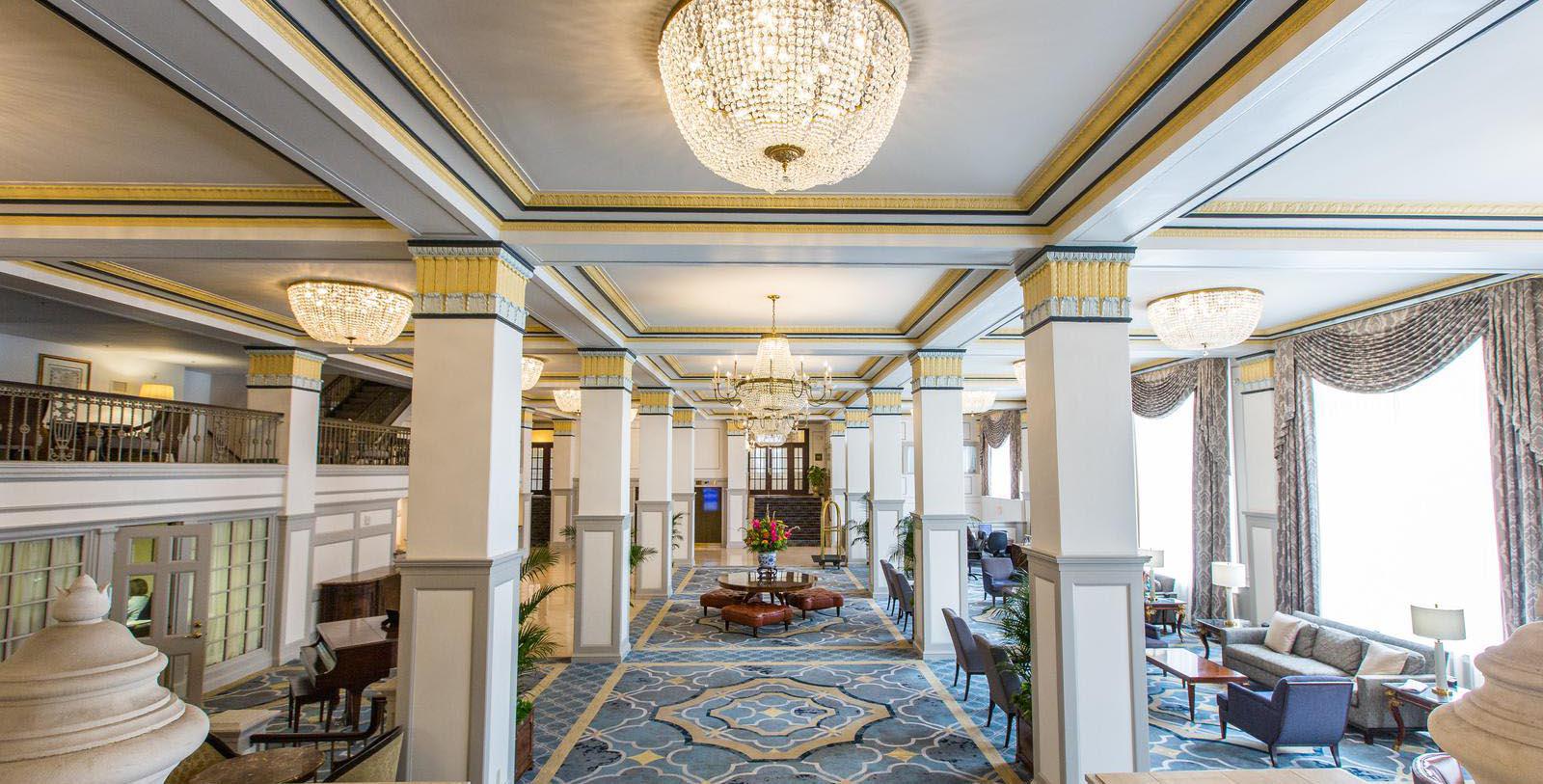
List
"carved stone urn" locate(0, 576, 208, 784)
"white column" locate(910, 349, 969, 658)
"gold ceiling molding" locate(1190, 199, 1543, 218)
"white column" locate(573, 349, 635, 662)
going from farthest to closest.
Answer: "white column" locate(910, 349, 969, 658) → "white column" locate(573, 349, 635, 662) → "gold ceiling molding" locate(1190, 199, 1543, 218) → "carved stone urn" locate(0, 576, 208, 784)

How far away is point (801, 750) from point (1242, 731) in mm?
3609

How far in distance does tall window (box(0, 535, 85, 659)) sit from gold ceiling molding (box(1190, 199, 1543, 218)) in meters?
8.79

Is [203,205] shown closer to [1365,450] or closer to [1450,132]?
[1450,132]

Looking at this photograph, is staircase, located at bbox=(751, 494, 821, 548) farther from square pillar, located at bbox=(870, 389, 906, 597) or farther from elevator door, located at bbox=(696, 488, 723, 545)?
square pillar, located at bbox=(870, 389, 906, 597)

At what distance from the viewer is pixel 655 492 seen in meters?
11.7

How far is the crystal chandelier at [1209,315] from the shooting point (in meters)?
5.45

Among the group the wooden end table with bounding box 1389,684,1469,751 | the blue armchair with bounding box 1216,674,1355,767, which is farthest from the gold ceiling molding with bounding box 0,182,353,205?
the wooden end table with bounding box 1389,684,1469,751

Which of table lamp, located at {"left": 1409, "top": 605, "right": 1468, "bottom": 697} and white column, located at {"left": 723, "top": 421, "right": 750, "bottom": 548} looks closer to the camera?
table lamp, located at {"left": 1409, "top": 605, "right": 1468, "bottom": 697}

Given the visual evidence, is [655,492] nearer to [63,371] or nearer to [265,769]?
[63,371]

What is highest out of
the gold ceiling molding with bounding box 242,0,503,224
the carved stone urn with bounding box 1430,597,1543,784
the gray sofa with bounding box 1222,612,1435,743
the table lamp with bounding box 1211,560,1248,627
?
the gold ceiling molding with bounding box 242,0,503,224

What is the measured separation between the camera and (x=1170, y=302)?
5602mm

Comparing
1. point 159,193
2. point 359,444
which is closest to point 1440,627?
point 159,193

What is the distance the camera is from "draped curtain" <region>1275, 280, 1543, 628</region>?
18.2 feet

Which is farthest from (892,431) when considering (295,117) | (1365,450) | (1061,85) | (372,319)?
(295,117)
